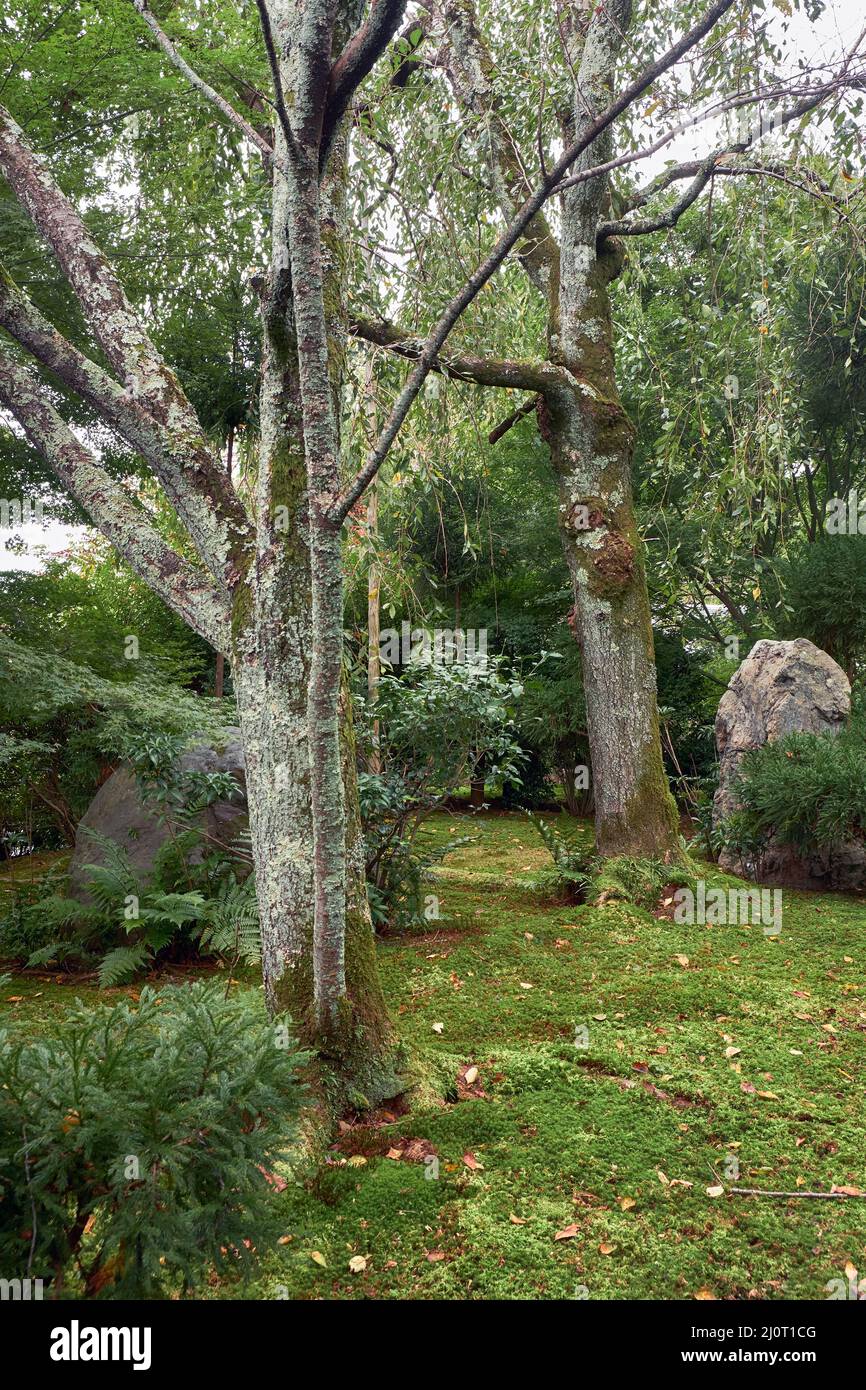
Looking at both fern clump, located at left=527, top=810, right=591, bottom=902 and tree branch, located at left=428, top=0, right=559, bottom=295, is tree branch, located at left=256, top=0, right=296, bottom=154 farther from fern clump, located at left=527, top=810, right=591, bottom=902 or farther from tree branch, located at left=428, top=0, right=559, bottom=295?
fern clump, located at left=527, top=810, right=591, bottom=902

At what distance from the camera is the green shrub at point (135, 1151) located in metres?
1.62

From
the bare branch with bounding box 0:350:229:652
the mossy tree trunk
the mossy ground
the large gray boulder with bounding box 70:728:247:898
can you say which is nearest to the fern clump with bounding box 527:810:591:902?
the mossy tree trunk

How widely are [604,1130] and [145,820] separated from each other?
3.70m

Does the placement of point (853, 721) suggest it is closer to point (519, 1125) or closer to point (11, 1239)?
point (519, 1125)

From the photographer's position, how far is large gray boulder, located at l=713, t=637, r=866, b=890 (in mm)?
6770

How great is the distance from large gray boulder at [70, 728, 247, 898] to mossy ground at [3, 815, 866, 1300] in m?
0.91

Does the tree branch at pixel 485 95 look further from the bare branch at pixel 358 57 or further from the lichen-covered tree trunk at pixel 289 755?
the lichen-covered tree trunk at pixel 289 755

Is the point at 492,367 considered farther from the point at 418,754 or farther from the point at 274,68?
the point at 274,68

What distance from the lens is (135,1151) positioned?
5.44 ft

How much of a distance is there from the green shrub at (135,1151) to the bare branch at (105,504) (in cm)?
166

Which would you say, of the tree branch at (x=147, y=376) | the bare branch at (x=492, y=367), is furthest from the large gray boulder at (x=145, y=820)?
the bare branch at (x=492, y=367)

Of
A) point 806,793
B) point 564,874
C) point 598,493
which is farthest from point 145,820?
point 806,793
